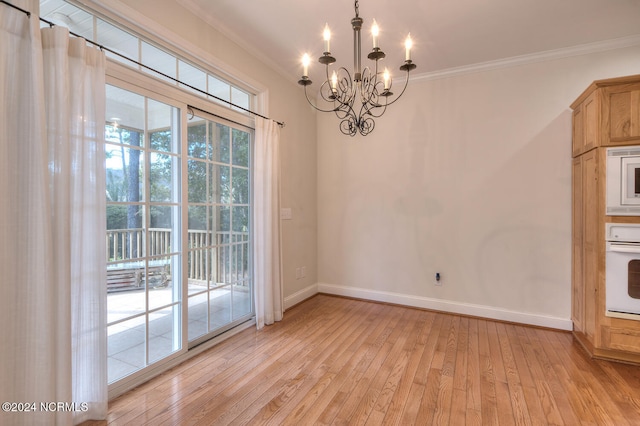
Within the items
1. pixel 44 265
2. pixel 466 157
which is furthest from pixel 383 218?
pixel 44 265

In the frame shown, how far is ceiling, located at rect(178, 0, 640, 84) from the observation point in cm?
246

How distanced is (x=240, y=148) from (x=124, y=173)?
1.29 meters

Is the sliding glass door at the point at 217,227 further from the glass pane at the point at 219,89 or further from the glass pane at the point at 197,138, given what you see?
the glass pane at the point at 219,89

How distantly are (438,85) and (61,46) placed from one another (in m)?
3.70

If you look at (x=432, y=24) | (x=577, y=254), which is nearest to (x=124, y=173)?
(x=432, y=24)

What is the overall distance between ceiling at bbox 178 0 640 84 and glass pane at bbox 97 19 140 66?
621 millimetres

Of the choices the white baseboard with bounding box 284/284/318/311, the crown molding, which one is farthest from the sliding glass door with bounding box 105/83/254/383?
the crown molding

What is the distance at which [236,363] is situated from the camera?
2.47m

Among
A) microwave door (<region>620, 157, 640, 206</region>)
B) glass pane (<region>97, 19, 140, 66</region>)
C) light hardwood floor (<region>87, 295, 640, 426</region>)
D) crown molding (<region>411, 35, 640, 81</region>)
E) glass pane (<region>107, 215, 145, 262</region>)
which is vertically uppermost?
crown molding (<region>411, 35, 640, 81</region>)

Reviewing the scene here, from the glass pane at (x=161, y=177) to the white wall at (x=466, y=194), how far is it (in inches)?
95.3

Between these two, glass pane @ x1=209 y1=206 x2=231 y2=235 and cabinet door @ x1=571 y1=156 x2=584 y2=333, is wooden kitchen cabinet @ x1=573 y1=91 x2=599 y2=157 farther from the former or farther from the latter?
glass pane @ x1=209 y1=206 x2=231 y2=235

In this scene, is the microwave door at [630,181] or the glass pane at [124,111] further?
the microwave door at [630,181]

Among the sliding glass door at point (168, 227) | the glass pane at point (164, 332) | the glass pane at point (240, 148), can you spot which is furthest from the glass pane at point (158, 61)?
the glass pane at point (164, 332)

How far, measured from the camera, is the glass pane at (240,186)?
3121mm
